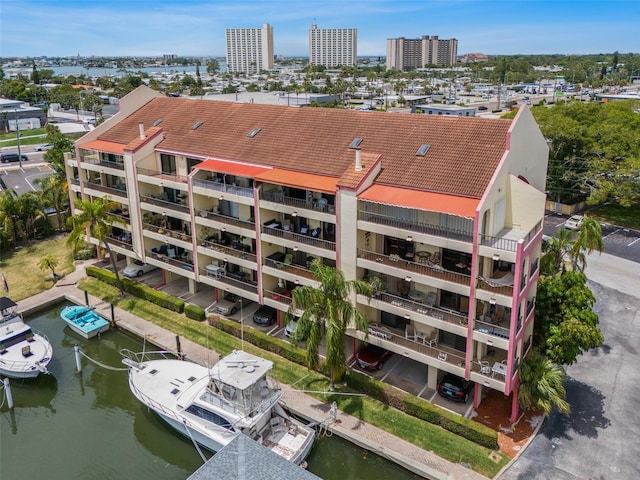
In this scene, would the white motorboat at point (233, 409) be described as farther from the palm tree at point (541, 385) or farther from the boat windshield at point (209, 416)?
the palm tree at point (541, 385)

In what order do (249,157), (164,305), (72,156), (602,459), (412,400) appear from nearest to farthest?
1. (602,459)
2. (412,400)
3. (249,157)
4. (164,305)
5. (72,156)

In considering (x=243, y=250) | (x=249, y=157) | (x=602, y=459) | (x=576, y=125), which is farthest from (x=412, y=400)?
(x=576, y=125)

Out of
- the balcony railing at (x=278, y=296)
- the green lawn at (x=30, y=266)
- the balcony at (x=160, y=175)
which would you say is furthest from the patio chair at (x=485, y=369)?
the green lawn at (x=30, y=266)

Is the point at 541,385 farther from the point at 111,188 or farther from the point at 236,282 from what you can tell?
the point at 111,188

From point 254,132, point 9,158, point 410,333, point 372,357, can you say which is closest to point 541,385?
point 410,333

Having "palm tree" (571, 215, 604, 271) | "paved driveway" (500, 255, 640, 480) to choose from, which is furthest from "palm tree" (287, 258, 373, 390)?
"palm tree" (571, 215, 604, 271)

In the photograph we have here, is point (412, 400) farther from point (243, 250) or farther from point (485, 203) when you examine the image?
point (243, 250)

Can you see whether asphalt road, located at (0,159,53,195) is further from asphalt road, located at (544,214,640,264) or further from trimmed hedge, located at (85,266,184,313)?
asphalt road, located at (544,214,640,264)
